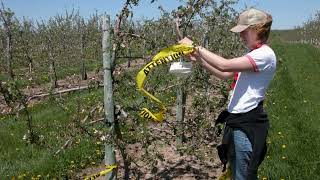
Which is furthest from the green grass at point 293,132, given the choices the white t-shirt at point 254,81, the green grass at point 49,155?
the green grass at point 49,155

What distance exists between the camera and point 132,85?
13.4 ft

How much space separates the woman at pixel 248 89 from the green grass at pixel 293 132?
1.96 meters

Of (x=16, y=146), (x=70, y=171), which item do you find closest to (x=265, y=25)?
(x=70, y=171)

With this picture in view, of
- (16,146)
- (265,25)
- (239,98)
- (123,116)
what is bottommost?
(16,146)

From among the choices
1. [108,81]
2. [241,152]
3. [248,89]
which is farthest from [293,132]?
[108,81]

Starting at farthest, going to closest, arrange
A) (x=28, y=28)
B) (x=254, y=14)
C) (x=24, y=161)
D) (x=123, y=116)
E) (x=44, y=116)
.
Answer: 1. (x=28, y=28)
2. (x=44, y=116)
3. (x=24, y=161)
4. (x=123, y=116)
5. (x=254, y=14)

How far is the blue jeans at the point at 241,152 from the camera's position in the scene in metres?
3.53

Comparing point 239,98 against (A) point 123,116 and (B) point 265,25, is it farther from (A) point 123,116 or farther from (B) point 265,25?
(A) point 123,116

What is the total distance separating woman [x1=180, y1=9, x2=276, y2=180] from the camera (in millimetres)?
3295

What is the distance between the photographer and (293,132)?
7.55 metres

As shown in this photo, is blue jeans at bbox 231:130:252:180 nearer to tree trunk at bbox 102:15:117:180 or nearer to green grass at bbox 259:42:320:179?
tree trunk at bbox 102:15:117:180

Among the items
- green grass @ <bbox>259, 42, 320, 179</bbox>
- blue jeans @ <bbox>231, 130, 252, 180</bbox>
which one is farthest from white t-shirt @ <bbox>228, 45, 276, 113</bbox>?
green grass @ <bbox>259, 42, 320, 179</bbox>

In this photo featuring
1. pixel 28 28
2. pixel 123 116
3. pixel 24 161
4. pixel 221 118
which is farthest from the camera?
pixel 28 28

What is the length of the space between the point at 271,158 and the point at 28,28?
24.5 metres
